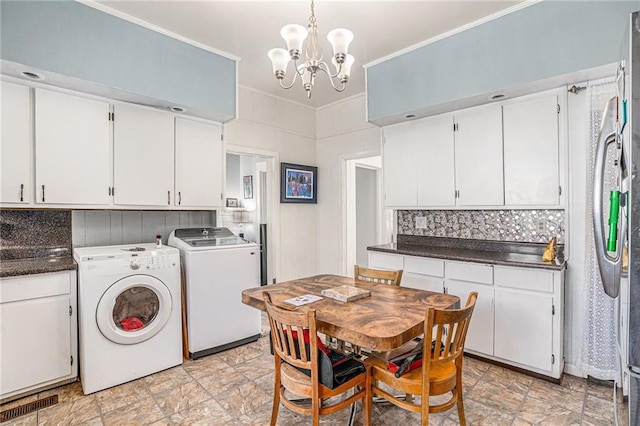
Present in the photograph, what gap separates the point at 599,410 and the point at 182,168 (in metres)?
3.66

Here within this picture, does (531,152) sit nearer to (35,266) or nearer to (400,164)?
(400,164)

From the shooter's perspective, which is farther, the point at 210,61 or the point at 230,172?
the point at 230,172

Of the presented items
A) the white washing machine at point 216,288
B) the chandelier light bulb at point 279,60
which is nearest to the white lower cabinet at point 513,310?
the white washing machine at point 216,288

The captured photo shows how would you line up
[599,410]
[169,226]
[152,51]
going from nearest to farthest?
[599,410] < [152,51] < [169,226]

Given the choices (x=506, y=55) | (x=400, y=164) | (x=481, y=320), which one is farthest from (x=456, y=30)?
(x=481, y=320)

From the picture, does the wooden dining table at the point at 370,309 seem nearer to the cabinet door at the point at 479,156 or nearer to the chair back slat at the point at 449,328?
the chair back slat at the point at 449,328

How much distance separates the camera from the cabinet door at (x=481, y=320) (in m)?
2.77

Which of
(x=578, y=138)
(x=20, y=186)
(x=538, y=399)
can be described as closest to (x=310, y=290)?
(x=538, y=399)

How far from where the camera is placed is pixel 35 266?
2.44 m

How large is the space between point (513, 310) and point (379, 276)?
1.10 meters

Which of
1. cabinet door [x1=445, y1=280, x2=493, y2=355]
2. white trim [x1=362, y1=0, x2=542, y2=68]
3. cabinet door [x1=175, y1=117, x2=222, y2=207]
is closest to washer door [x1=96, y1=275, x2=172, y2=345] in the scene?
cabinet door [x1=175, y1=117, x2=222, y2=207]

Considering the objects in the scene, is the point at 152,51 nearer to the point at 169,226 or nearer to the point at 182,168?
the point at 182,168

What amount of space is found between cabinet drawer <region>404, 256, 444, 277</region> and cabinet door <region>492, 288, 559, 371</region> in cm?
49

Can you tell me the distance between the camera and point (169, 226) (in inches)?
138
